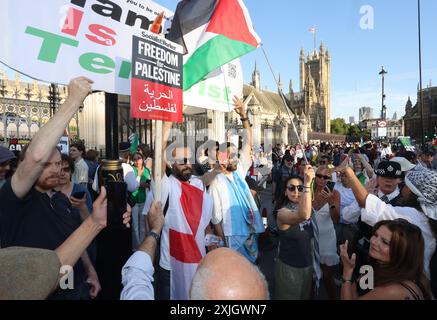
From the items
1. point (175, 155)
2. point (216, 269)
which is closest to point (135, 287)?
point (216, 269)

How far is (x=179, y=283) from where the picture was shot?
2.87 m

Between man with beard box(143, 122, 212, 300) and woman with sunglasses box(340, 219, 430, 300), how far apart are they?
4.41ft

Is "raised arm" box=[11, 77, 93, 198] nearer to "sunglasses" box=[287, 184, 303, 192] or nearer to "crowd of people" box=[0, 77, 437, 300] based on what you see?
"crowd of people" box=[0, 77, 437, 300]

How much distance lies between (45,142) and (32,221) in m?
0.66

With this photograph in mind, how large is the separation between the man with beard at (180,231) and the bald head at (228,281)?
1.58m

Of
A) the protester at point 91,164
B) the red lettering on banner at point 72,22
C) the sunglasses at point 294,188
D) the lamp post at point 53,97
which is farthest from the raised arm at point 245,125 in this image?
the lamp post at point 53,97

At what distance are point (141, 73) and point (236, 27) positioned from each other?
68.6 inches

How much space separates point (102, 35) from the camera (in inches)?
90.4

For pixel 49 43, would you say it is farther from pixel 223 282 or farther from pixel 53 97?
pixel 53 97

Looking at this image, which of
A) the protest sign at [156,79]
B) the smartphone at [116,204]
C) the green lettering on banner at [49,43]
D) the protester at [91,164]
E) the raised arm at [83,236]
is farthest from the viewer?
the protester at [91,164]

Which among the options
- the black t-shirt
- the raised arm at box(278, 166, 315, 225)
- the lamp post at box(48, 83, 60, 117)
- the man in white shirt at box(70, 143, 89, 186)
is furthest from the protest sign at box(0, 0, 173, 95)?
the lamp post at box(48, 83, 60, 117)

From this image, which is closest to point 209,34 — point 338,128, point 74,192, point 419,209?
point 74,192

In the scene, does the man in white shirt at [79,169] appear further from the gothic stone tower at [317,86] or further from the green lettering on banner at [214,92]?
the gothic stone tower at [317,86]

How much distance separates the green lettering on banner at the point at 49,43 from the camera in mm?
1961
